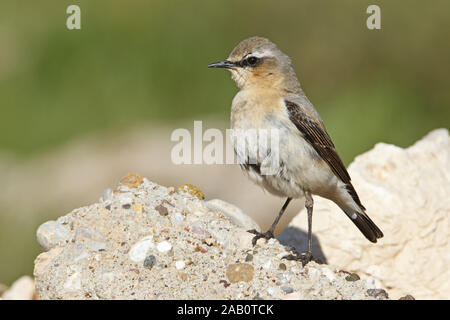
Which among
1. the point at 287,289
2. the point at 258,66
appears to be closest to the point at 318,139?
the point at 258,66

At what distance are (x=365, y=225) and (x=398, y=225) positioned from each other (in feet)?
1.46

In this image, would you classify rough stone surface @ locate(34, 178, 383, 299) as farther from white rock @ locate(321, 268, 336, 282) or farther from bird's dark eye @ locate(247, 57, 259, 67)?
bird's dark eye @ locate(247, 57, 259, 67)

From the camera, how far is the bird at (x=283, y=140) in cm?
670

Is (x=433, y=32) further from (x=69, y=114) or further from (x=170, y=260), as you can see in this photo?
(x=170, y=260)

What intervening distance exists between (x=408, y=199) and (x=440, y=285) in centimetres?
93

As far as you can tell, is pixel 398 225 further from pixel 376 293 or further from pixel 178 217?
pixel 178 217

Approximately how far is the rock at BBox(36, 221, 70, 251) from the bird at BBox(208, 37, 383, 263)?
5.18 ft

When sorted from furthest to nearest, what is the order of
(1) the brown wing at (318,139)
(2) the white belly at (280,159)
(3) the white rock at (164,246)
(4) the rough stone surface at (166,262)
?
1. (1) the brown wing at (318,139)
2. (2) the white belly at (280,159)
3. (3) the white rock at (164,246)
4. (4) the rough stone surface at (166,262)

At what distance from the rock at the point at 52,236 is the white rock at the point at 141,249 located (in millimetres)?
561

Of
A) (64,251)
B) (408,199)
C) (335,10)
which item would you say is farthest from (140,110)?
(64,251)

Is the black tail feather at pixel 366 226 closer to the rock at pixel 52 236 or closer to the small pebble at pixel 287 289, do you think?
the small pebble at pixel 287 289

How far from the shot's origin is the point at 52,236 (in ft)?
19.2

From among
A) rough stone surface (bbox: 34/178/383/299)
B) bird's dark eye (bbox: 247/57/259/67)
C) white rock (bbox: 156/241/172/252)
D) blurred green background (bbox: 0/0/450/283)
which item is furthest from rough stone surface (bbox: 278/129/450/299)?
blurred green background (bbox: 0/0/450/283)

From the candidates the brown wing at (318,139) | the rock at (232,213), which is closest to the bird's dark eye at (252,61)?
the brown wing at (318,139)
